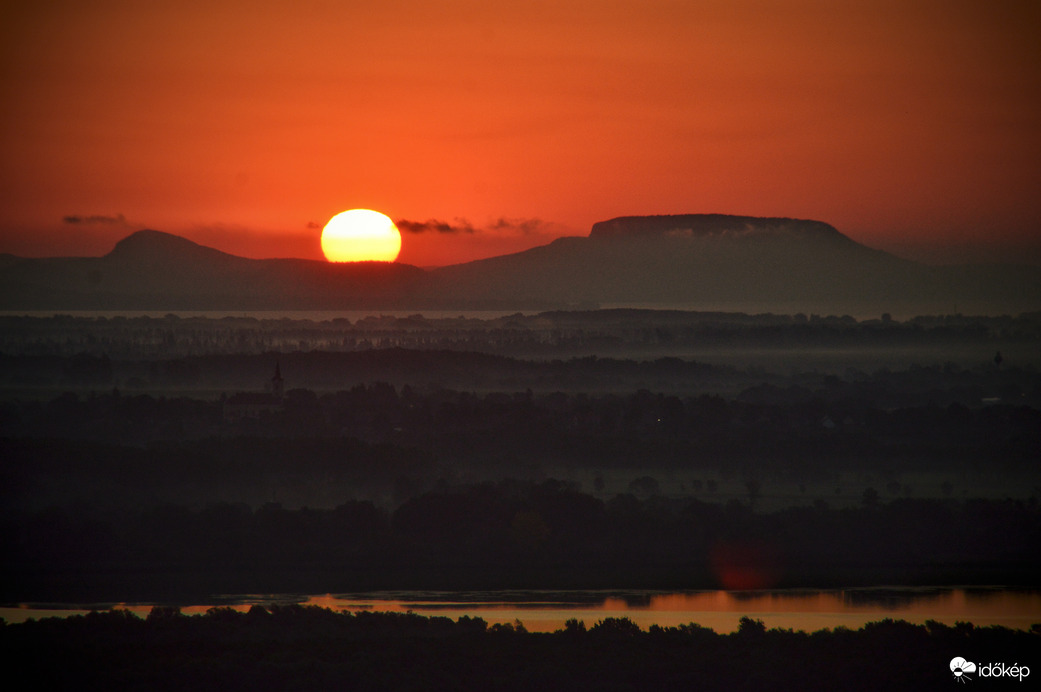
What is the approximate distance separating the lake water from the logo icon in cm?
513

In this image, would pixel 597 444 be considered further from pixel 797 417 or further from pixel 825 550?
pixel 825 550

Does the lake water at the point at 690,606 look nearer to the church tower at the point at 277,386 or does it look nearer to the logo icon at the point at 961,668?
the logo icon at the point at 961,668

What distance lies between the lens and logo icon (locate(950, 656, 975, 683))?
27.1 m

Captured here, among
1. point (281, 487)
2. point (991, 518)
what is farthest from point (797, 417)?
point (281, 487)

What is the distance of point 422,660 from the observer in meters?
28.3

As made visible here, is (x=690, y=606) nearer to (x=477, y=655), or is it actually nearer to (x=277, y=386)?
(x=477, y=655)

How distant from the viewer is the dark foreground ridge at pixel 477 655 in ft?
89.0

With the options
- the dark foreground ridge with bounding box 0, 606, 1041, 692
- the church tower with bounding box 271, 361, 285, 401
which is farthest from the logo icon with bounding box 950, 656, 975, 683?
the church tower with bounding box 271, 361, 285, 401

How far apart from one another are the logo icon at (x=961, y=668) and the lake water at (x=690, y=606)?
5.13m

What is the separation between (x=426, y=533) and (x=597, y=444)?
2438 centimetres

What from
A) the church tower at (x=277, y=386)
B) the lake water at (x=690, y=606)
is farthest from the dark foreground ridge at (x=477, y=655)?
the church tower at (x=277, y=386)

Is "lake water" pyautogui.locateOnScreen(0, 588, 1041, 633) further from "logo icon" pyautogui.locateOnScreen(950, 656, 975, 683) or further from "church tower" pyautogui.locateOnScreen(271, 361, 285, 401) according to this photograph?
"church tower" pyautogui.locateOnScreen(271, 361, 285, 401)

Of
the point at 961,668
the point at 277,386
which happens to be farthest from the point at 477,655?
the point at 277,386

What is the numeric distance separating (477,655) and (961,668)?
1296cm
